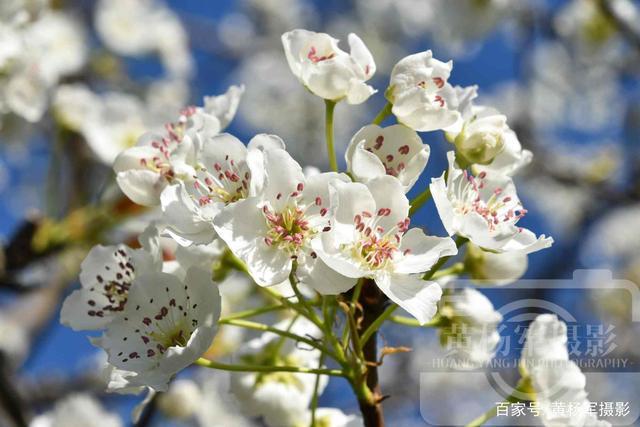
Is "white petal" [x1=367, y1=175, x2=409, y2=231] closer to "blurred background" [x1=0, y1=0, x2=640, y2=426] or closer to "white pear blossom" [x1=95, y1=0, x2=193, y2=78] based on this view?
"blurred background" [x1=0, y1=0, x2=640, y2=426]

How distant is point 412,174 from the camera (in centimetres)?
136

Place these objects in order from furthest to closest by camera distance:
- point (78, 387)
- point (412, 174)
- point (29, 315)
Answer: point (78, 387), point (29, 315), point (412, 174)

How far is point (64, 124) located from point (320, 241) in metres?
2.35

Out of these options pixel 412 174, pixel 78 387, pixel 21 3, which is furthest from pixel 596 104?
pixel 412 174

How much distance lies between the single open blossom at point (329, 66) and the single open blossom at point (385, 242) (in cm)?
25

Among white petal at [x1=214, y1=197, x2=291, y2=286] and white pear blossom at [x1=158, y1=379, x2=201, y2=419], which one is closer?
white petal at [x1=214, y1=197, x2=291, y2=286]

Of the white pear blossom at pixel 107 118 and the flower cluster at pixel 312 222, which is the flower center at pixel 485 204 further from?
the white pear blossom at pixel 107 118

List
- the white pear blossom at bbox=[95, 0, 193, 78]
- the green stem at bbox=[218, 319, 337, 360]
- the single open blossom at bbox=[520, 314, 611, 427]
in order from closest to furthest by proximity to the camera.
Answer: the green stem at bbox=[218, 319, 337, 360] → the single open blossom at bbox=[520, 314, 611, 427] → the white pear blossom at bbox=[95, 0, 193, 78]

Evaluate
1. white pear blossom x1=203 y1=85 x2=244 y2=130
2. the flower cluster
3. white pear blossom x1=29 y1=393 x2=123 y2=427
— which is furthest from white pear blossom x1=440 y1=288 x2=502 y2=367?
white pear blossom x1=29 y1=393 x2=123 y2=427

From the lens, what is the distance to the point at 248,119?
9133mm

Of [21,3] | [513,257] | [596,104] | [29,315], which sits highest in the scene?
[596,104]

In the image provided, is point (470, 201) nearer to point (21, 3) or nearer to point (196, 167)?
point (196, 167)

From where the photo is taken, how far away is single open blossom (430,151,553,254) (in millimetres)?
1288

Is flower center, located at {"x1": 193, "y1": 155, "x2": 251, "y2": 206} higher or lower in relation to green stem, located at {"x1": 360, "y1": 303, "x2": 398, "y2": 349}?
higher
